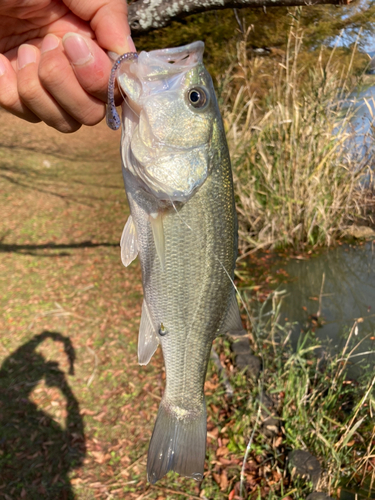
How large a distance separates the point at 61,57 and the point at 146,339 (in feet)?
4.04

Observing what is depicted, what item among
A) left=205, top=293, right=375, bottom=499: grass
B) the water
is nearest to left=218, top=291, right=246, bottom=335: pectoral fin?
left=205, top=293, right=375, bottom=499: grass

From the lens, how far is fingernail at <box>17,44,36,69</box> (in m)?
1.58

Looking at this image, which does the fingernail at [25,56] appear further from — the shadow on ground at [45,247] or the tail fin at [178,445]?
the shadow on ground at [45,247]

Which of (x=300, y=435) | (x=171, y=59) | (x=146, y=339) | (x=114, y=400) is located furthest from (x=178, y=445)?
(x=114, y=400)

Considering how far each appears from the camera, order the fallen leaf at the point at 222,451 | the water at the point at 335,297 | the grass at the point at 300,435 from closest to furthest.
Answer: the grass at the point at 300,435, the fallen leaf at the point at 222,451, the water at the point at 335,297

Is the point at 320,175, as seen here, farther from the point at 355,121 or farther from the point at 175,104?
the point at 175,104

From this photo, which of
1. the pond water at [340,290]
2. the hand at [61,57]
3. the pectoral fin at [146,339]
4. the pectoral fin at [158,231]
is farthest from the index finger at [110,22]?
the pond water at [340,290]

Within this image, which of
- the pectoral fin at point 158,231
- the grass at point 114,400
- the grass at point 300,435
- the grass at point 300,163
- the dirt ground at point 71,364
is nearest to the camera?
the pectoral fin at point 158,231

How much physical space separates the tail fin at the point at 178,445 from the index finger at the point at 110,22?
1.60m

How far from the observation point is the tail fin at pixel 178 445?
62.7 inches

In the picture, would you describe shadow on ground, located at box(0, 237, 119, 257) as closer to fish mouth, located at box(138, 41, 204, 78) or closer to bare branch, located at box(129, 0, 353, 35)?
bare branch, located at box(129, 0, 353, 35)

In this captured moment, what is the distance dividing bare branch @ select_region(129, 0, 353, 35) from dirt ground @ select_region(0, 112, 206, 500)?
3225mm

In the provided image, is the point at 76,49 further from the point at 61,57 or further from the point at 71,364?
the point at 71,364

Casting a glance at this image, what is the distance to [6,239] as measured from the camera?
637 centimetres
